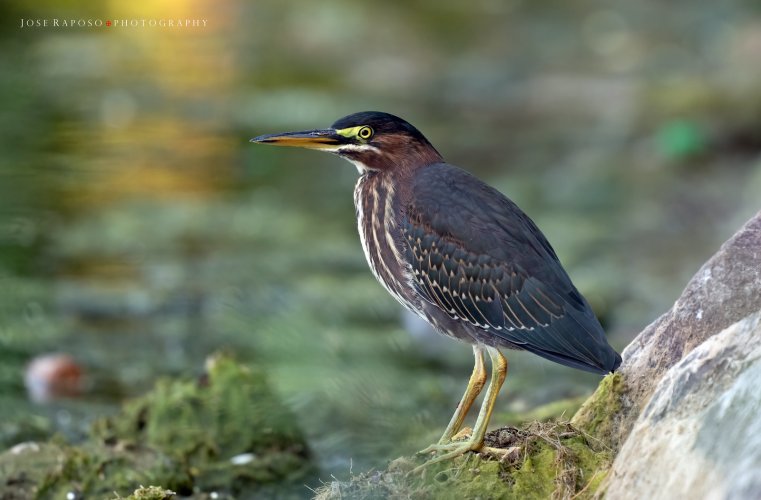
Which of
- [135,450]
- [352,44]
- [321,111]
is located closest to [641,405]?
[135,450]

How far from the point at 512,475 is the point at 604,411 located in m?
0.48

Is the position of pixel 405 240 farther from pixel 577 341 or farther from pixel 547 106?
pixel 547 106

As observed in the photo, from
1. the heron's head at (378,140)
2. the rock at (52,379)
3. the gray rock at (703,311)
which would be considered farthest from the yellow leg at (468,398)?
the rock at (52,379)

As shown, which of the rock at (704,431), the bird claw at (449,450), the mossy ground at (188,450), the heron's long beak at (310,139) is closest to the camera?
the rock at (704,431)

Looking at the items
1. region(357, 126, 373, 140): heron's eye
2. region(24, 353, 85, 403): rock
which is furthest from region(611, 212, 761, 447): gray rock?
region(24, 353, 85, 403): rock

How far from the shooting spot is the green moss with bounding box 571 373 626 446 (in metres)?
4.39

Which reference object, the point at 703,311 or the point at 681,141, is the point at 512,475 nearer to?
the point at 703,311

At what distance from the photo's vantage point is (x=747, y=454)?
2934mm

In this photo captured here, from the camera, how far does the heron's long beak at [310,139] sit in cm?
487

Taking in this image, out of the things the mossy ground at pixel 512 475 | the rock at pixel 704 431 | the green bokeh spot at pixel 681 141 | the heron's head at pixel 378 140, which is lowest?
the mossy ground at pixel 512 475

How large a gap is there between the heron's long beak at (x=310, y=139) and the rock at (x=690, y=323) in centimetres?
143

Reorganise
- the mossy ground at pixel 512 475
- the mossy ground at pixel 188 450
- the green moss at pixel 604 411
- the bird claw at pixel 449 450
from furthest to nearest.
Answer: the mossy ground at pixel 188 450, the green moss at pixel 604 411, the bird claw at pixel 449 450, the mossy ground at pixel 512 475

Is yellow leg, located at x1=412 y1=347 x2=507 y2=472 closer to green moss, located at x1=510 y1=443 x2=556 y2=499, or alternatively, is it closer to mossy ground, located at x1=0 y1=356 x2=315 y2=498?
green moss, located at x1=510 y1=443 x2=556 y2=499

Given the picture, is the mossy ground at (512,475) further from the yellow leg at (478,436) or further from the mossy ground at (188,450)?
the mossy ground at (188,450)
